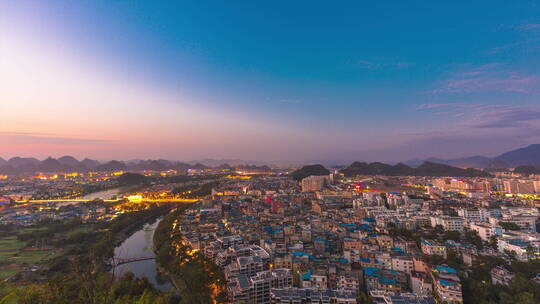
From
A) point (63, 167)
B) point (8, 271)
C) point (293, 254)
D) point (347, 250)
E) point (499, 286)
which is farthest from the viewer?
point (63, 167)

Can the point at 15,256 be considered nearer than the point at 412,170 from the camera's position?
Yes

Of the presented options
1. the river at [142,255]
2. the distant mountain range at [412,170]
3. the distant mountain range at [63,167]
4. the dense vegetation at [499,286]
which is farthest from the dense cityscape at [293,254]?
the distant mountain range at [63,167]

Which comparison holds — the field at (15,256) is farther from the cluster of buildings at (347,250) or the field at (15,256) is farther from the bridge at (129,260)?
the cluster of buildings at (347,250)

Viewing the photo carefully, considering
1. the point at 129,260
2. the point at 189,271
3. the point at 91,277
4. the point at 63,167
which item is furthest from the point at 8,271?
the point at 63,167

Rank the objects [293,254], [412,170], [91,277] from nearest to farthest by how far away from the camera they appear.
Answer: [91,277]
[293,254]
[412,170]

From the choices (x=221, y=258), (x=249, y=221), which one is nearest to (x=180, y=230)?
(x=249, y=221)

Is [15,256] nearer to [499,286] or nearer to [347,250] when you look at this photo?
[347,250]

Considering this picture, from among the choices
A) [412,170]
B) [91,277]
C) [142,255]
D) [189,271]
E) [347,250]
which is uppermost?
[91,277]
